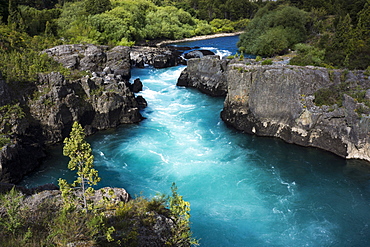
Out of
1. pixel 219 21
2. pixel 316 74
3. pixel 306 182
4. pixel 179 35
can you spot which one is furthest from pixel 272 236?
pixel 219 21

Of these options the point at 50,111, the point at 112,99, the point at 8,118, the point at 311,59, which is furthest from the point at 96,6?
the point at 311,59

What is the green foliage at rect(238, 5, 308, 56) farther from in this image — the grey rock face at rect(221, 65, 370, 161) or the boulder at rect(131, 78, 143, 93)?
the grey rock face at rect(221, 65, 370, 161)

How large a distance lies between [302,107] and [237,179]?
1044 centimetres

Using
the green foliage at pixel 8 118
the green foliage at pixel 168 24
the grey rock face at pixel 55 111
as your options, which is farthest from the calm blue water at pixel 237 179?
the green foliage at pixel 168 24

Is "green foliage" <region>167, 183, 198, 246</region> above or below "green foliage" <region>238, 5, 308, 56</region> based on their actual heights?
below

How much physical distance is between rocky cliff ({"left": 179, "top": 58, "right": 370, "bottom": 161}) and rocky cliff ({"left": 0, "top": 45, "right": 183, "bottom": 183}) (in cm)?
1255

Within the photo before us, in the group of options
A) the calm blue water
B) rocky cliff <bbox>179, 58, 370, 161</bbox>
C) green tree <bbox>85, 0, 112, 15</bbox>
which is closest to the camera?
the calm blue water

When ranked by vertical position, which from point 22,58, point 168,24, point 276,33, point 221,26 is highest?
point 168,24

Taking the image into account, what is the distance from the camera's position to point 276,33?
5691 cm

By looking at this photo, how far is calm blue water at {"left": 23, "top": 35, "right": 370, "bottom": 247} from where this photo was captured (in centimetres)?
2030

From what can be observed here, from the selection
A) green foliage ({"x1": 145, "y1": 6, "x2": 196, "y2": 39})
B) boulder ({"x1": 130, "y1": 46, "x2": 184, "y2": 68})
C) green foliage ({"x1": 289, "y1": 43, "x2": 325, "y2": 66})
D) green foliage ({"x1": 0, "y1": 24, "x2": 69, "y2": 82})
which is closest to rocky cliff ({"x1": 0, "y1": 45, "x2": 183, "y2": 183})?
green foliage ({"x1": 0, "y1": 24, "x2": 69, "y2": 82})

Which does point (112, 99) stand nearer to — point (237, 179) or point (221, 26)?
point (237, 179)

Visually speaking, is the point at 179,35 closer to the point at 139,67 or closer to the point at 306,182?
the point at 139,67

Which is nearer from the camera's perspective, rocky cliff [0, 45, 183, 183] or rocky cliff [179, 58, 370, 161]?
rocky cliff [0, 45, 183, 183]
